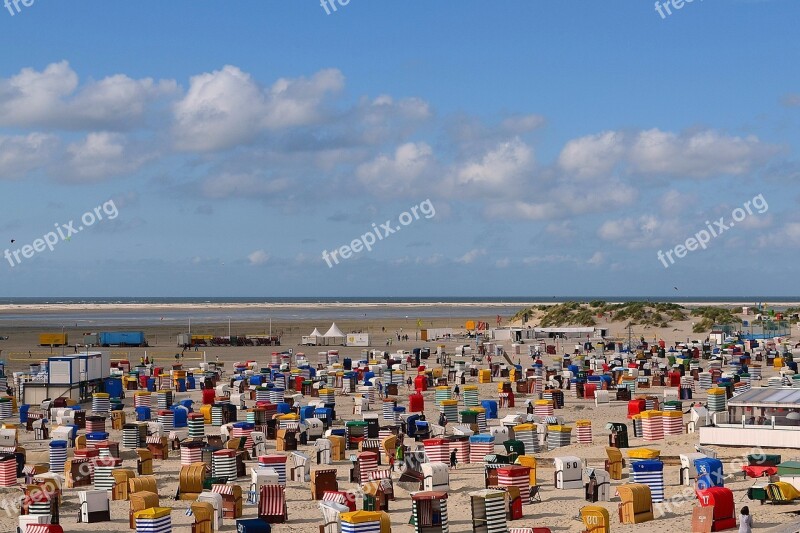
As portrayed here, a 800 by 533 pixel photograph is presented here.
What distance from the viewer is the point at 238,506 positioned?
17.9 meters

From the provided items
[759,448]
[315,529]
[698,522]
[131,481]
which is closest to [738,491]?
[698,522]

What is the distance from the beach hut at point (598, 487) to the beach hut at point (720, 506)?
2.82 m

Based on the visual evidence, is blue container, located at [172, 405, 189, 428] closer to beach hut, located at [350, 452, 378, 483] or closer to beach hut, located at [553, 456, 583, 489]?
beach hut, located at [350, 452, 378, 483]

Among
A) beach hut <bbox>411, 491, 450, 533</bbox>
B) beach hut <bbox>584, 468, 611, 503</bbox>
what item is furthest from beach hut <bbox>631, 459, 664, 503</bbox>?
beach hut <bbox>411, 491, 450, 533</bbox>

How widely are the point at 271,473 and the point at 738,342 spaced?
148 feet

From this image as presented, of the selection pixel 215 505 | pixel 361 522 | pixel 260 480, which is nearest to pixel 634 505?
pixel 361 522

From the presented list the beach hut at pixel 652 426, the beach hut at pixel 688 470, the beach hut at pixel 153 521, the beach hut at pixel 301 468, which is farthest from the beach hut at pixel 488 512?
the beach hut at pixel 652 426

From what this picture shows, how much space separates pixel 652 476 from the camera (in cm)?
1769

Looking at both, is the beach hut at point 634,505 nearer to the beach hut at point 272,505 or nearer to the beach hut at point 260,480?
the beach hut at point 272,505

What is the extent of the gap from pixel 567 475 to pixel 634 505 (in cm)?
324

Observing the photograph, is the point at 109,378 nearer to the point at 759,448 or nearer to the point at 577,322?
the point at 759,448

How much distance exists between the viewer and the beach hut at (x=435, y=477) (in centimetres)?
1911

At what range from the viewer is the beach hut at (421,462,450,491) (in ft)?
62.7

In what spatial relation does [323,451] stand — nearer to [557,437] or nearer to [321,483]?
[321,483]
